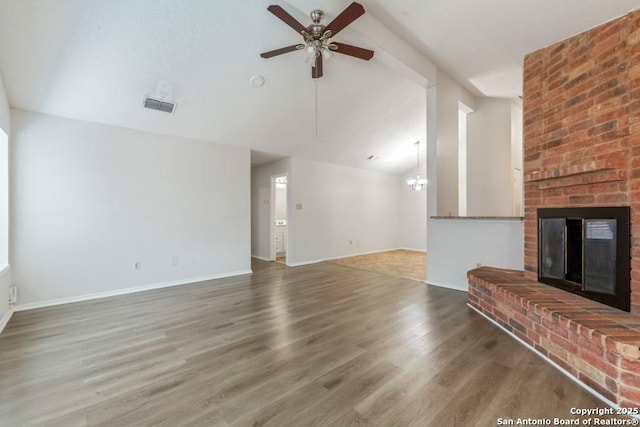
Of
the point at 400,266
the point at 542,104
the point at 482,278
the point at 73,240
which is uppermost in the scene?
the point at 542,104

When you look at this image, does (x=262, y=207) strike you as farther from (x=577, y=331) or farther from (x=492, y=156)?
(x=577, y=331)

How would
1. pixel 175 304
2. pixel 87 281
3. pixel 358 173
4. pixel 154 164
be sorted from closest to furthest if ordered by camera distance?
pixel 175 304
pixel 87 281
pixel 154 164
pixel 358 173

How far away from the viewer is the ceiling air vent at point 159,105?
347 centimetres

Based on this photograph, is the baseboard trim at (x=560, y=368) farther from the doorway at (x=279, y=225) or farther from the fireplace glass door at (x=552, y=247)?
the doorway at (x=279, y=225)

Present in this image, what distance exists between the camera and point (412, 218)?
8125 mm

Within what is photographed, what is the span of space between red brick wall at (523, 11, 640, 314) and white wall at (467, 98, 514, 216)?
2369 mm

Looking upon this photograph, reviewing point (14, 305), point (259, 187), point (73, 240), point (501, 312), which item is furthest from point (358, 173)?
point (14, 305)

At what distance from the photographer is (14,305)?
10.1ft

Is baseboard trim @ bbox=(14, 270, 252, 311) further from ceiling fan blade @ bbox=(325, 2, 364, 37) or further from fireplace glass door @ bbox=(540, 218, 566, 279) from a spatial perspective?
fireplace glass door @ bbox=(540, 218, 566, 279)

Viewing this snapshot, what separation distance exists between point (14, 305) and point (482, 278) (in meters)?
5.23

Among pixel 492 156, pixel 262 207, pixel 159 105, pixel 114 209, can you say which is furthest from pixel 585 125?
pixel 262 207

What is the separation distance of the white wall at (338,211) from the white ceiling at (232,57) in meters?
1.60

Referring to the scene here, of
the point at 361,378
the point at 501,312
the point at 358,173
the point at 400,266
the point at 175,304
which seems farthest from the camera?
the point at 358,173

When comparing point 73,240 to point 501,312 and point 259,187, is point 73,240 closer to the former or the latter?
point 259,187
